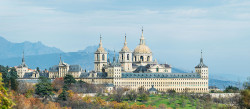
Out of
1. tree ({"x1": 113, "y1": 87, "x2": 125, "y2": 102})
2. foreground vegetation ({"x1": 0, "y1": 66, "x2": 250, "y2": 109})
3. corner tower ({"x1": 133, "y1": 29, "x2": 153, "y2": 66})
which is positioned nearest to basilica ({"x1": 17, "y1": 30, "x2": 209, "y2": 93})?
corner tower ({"x1": 133, "y1": 29, "x2": 153, "y2": 66})

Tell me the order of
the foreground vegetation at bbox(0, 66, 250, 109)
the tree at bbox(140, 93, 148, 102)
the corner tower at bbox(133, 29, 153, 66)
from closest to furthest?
the foreground vegetation at bbox(0, 66, 250, 109)
the tree at bbox(140, 93, 148, 102)
the corner tower at bbox(133, 29, 153, 66)

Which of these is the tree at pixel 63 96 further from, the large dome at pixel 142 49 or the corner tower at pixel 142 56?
the large dome at pixel 142 49

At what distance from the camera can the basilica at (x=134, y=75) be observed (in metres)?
139

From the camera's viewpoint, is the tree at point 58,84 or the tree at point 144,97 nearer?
the tree at point 144,97

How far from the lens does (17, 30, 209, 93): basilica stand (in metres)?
139

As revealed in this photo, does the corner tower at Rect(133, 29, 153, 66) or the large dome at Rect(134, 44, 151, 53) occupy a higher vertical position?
the large dome at Rect(134, 44, 151, 53)

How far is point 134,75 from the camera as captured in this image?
462 ft

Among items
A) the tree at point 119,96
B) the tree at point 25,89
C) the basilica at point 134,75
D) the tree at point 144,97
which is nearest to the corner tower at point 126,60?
the basilica at point 134,75

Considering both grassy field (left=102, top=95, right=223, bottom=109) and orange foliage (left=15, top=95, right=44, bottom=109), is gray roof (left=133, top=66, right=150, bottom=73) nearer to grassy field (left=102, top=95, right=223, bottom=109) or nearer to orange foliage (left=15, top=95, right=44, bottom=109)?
grassy field (left=102, top=95, right=223, bottom=109)

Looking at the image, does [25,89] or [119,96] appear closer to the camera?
[25,89]

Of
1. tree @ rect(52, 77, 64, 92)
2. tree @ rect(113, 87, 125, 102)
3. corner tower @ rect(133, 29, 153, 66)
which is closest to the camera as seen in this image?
tree @ rect(113, 87, 125, 102)

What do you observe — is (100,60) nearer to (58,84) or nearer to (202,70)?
(202,70)

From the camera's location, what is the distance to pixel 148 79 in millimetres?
140875

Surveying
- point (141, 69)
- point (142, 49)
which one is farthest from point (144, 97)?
point (142, 49)
